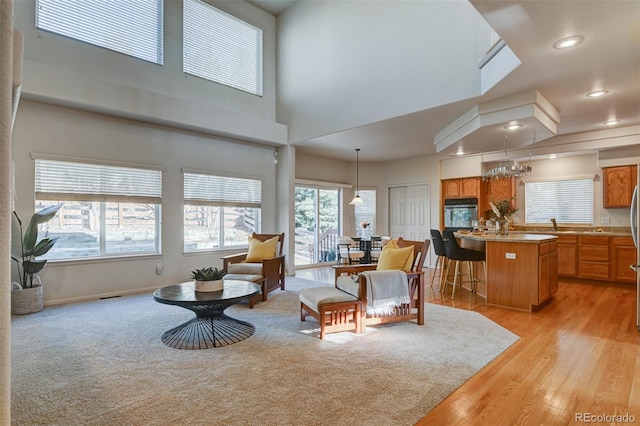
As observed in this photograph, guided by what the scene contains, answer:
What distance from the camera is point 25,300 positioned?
421cm

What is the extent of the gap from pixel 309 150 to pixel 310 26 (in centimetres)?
247

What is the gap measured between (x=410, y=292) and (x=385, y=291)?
38cm

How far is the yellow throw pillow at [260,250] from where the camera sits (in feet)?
17.2

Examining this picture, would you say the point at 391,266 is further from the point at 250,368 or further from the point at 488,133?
the point at 488,133

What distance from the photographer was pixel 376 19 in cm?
550

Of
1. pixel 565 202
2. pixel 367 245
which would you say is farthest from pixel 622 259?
pixel 367 245

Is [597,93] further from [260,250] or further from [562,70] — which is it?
[260,250]

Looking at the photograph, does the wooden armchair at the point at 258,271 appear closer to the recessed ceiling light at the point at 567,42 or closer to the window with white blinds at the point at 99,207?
the window with white blinds at the point at 99,207

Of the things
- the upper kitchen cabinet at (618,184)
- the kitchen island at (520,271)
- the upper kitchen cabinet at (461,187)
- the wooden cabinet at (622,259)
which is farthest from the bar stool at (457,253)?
the upper kitchen cabinet at (618,184)

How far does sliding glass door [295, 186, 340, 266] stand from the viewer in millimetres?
8211

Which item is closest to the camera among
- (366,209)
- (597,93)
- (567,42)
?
(567,42)

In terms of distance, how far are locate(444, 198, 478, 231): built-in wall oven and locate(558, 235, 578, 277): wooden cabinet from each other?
66.2 inches

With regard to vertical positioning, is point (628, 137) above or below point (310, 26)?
below

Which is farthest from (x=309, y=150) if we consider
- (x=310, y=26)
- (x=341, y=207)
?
(x=310, y=26)
